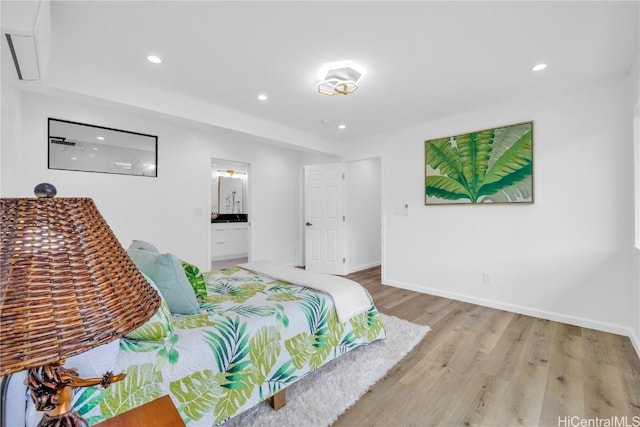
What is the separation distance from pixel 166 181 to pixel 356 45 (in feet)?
9.70

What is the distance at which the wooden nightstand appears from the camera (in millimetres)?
791

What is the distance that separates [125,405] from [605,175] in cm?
395

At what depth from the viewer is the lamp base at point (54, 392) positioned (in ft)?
1.81

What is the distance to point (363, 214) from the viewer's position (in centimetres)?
561

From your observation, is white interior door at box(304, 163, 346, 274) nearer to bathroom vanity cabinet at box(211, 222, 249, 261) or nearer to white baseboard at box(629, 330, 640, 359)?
bathroom vanity cabinet at box(211, 222, 249, 261)

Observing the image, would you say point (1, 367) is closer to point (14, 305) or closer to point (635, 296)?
point (14, 305)

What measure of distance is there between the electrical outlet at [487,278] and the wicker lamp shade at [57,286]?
3747mm

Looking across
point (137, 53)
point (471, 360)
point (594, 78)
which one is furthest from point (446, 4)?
point (471, 360)

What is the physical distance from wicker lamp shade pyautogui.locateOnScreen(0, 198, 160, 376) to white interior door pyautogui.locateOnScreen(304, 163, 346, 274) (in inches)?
178

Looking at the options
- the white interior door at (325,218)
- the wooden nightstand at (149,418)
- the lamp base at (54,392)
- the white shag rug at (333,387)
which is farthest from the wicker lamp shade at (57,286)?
the white interior door at (325,218)

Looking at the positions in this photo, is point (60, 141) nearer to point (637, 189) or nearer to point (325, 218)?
point (325, 218)

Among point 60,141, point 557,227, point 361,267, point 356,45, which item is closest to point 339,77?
point 356,45

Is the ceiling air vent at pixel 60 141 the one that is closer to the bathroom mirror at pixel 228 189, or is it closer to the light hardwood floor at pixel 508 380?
the bathroom mirror at pixel 228 189

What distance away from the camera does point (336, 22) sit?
192cm
